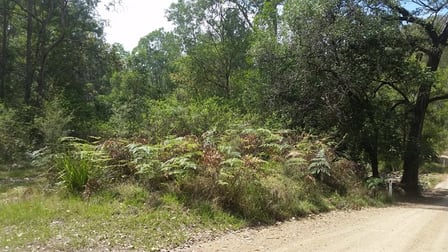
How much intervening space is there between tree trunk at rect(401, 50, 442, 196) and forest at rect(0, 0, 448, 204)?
2.6 inches

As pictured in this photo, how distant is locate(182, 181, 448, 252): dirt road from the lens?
7000 millimetres

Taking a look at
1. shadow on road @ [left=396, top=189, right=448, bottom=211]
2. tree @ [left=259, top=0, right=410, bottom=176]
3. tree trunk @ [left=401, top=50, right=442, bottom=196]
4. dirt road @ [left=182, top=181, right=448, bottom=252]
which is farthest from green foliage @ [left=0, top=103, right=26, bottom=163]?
tree trunk @ [left=401, top=50, right=442, bottom=196]

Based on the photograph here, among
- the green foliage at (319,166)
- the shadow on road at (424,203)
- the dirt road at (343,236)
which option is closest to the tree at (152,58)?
the shadow on road at (424,203)

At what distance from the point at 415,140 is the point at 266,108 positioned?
6.90 m

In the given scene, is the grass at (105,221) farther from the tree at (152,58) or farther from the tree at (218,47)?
the tree at (152,58)

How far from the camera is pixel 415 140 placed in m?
18.7

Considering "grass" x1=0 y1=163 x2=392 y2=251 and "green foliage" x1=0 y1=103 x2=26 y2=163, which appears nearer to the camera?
"grass" x1=0 y1=163 x2=392 y2=251

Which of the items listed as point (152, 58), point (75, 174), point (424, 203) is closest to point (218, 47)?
point (424, 203)

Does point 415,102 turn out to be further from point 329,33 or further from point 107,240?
point 107,240

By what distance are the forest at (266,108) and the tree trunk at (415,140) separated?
2.6 inches

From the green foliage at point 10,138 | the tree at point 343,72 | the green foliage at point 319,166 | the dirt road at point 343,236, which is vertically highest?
the tree at point 343,72

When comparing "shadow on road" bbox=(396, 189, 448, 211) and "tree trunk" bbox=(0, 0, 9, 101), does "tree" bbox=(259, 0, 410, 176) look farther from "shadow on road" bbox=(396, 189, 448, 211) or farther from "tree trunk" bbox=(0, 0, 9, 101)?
"tree trunk" bbox=(0, 0, 9, 101)

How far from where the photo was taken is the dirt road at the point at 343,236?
7.00 metres

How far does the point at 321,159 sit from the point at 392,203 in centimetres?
399
